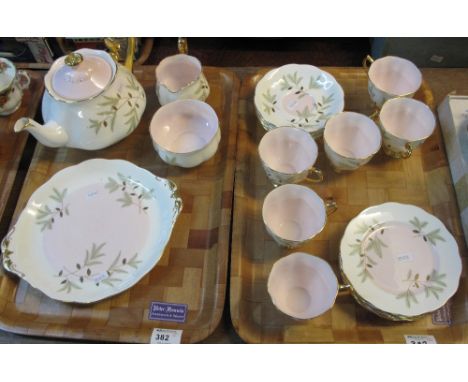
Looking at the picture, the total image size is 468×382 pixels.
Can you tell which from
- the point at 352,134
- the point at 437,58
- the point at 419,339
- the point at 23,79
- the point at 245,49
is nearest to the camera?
the point at 419,339

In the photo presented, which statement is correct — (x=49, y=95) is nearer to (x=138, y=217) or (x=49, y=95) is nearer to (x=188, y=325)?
(x=138, y=217)

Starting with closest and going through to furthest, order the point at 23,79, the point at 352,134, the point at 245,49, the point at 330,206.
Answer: the point at 330,206
the point at 352,134
the point at 23,79
the point at 245,49

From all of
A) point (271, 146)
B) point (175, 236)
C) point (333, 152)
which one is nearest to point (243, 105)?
point (271, 146)

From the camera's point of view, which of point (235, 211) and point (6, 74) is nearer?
point (235, 211)

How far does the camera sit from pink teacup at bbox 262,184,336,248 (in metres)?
0.85

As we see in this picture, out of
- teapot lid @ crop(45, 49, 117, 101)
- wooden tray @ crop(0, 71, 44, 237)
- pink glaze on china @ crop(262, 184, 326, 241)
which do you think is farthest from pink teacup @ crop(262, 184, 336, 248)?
wooden tray @ crop(0, 71, 44, 237)

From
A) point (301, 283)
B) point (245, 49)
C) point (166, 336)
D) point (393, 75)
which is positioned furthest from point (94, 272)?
point (245, 49)

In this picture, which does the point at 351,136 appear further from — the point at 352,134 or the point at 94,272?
the point at 94,272

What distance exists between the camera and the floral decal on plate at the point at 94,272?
803 mm

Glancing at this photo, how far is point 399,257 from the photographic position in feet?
2.72

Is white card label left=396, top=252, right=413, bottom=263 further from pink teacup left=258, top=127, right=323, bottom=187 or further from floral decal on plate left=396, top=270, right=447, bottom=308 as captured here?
pink teacup left=258, top=127, right=323, bottom=187

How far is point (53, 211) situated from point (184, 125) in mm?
350

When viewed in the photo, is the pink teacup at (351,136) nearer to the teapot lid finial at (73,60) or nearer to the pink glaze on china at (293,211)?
the pink glaze on china at (293,211)

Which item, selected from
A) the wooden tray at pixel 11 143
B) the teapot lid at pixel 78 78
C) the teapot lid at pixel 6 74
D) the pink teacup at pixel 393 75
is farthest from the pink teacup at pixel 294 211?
the teapot lid at pixel 6 74
